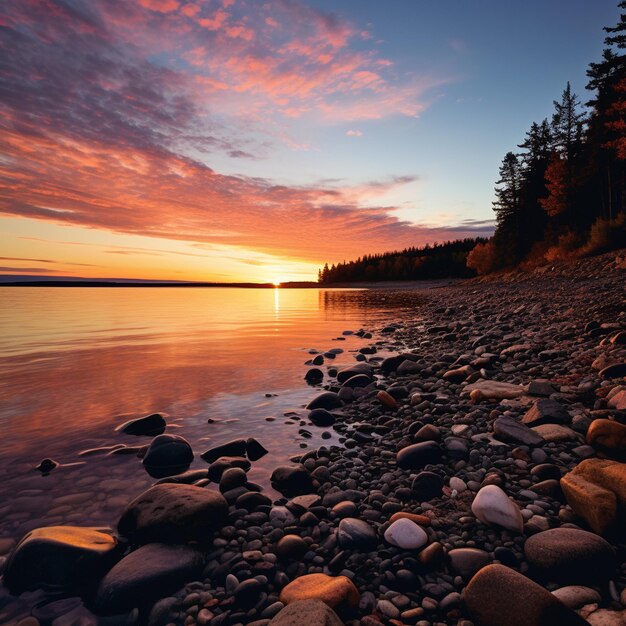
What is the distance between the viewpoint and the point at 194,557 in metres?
2.96

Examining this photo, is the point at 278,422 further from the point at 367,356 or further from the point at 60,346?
the point at 60,346

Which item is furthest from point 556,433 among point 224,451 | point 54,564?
point 54,564

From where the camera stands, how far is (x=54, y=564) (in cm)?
287

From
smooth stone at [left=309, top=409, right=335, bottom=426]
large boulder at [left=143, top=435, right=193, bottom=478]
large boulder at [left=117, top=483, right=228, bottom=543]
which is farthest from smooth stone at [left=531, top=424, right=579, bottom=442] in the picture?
large boulder at [left=143, top=435, right=193, bottom=478]

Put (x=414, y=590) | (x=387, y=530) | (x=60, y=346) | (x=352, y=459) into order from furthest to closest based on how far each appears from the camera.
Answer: (x=60, y=346) < (x=352, y=459) < (x=387, y=530) < (x=414, y=590)

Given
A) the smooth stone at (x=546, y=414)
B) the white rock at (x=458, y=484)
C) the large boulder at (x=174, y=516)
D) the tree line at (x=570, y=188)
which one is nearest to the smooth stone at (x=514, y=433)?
the smooth stone at (x=546, y=414)

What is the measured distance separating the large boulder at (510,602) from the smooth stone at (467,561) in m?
0.26

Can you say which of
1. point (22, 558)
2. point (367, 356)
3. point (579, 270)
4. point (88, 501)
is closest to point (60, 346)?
point (367, 356)

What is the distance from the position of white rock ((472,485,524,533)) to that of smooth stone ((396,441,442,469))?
3.48 ft

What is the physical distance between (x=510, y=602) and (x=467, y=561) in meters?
0.53

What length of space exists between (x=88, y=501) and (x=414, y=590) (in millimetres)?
3569

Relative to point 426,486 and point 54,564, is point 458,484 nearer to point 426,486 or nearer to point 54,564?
point 426,486

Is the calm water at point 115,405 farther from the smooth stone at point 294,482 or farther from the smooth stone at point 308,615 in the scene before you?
the smooth stone at point 308,615

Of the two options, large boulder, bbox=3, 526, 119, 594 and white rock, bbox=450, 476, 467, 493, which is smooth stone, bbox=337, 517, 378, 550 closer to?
white rock, bbox=450, 476, 467, 493
